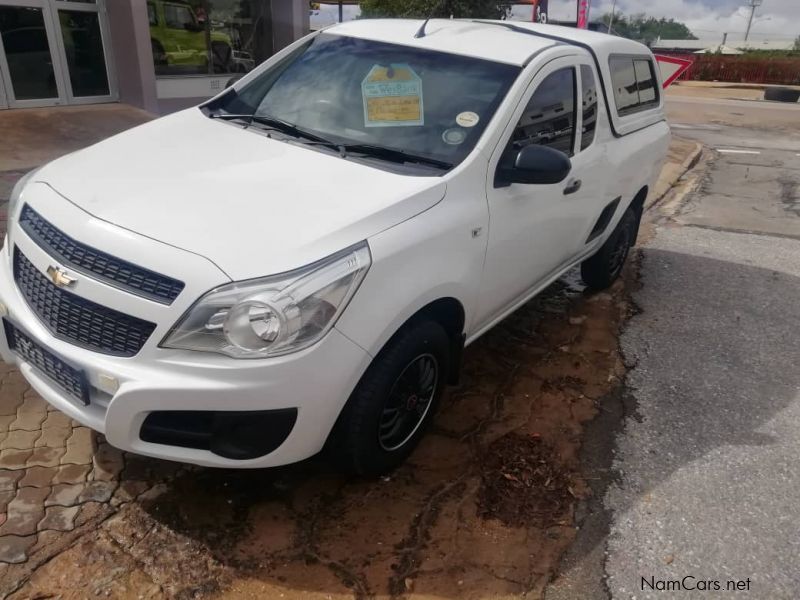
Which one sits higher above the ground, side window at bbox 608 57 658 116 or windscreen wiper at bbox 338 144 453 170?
side window at bbox 608 57 658 116

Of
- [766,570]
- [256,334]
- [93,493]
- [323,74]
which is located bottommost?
[766,570]

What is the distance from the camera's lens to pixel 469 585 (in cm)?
230

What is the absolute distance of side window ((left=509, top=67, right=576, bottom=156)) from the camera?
3088 millimetres

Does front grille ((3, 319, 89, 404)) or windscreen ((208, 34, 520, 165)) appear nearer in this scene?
front grille ((3, 319, 89, 404))

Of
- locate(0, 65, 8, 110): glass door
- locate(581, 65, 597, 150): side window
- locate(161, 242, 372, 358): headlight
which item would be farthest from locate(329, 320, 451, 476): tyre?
locate(0, 65, 8, 110): glass door

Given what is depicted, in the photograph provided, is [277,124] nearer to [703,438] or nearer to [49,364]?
[49,364]

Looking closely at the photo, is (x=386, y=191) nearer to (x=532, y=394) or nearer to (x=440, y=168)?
(x=440, y=168)

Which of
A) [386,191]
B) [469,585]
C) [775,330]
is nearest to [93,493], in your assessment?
[469,585]

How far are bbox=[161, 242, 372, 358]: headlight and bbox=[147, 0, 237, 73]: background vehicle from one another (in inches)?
371

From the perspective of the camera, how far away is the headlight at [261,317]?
202cm

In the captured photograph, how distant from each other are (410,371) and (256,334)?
2.61 feet

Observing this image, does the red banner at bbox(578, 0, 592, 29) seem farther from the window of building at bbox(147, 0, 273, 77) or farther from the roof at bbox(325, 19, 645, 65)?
the roof at bbox(325, 19, 645, 65)

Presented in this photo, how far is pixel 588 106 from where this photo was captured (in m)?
3.74
